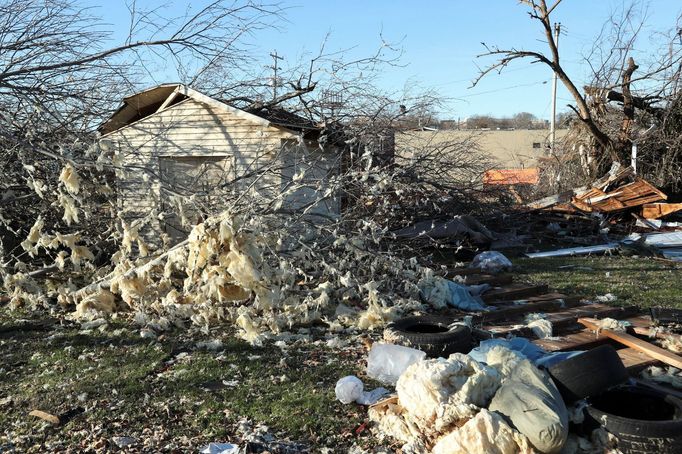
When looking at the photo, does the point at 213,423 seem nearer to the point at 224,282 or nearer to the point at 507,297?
the point at 224,282

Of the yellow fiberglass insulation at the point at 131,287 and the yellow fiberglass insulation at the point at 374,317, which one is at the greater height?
the yellow fiberglass insulation at the point at 131,287

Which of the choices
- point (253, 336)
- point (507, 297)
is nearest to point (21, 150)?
point (253, 336)

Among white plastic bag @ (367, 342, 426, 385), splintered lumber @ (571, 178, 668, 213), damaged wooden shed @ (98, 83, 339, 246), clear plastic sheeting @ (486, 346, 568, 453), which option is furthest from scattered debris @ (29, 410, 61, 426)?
splintered lumber @ (571, 178, 668, 213)

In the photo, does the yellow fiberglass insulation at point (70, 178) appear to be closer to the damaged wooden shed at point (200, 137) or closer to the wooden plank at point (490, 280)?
the damaged wooden shed at point (200, 137)

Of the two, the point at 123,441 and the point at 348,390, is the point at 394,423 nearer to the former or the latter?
the point at 348,390

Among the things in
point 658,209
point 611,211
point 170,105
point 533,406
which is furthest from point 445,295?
point 658,209

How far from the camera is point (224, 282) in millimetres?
5617

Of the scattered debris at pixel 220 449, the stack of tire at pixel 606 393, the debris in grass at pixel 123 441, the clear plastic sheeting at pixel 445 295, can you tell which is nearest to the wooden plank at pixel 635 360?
the stack of tire at pixel 606 393

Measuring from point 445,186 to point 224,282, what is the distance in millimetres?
6942

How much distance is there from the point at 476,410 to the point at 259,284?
2.63m

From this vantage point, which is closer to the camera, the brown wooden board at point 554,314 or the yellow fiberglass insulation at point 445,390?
the yellow fiberglass insulation at point 445,390

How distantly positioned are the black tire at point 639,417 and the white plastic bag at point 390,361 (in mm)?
1393

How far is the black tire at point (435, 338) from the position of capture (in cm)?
483

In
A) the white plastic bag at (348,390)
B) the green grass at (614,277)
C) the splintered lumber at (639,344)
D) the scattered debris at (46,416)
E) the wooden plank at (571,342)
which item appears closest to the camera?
the scattered debris at (46,416)
